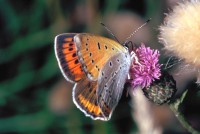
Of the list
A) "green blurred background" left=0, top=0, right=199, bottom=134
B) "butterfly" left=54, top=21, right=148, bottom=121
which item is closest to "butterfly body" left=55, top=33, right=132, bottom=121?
"butterfly" left=54, top=21, right=148, bottom=121

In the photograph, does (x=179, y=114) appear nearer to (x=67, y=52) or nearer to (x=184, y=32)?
(x=184, y=32)

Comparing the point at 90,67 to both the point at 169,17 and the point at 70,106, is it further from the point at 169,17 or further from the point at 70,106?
the point at 70,106

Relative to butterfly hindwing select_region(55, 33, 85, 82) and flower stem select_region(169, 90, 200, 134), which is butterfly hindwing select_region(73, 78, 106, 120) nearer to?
butterfly hindwing select_region(55, 33, 85, 82)

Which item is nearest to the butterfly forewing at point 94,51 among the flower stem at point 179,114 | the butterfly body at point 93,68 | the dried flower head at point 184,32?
the butterfly body at point 93,68

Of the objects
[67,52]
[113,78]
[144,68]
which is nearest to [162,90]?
[144,68]

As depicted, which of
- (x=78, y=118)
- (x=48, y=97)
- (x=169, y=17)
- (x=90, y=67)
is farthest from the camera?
(x=48, y=97)

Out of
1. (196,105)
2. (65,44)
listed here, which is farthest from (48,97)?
(65,44)
